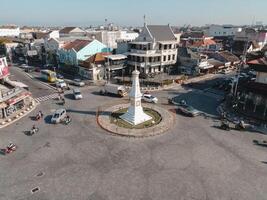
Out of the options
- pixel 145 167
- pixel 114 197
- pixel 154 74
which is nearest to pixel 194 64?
pixel 154 74

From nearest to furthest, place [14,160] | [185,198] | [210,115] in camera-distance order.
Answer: [185,198] < [14,160] < [210,115]

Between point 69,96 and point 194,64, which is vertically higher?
point 194,64

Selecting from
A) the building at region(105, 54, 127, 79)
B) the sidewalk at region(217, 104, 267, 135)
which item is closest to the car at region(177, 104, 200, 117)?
the sidewalk at region(217, 104, 267, 135)

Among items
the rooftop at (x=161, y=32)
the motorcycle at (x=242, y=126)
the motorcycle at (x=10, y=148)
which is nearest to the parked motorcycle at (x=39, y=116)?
the motorcycle at (x=10, y=148)

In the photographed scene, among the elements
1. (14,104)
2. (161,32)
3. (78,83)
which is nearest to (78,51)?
(78,83)

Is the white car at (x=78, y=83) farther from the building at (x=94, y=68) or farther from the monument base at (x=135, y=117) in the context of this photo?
the monument base at (x=135, y=117)

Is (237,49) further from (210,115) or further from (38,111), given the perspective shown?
(38,111)
